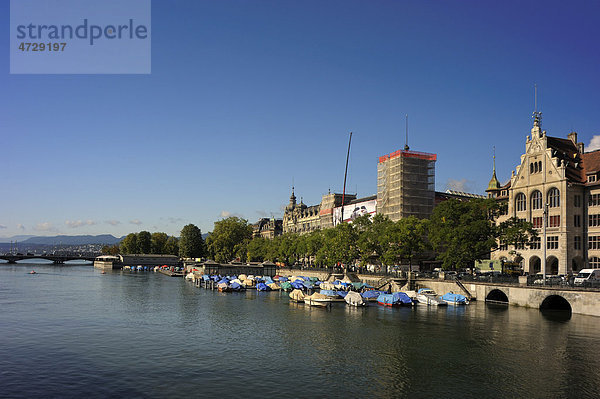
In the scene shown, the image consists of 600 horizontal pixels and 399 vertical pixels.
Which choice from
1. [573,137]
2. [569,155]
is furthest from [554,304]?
[573,137]

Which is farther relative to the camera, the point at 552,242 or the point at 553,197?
the point at 553,197

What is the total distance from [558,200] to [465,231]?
2035 centimetres

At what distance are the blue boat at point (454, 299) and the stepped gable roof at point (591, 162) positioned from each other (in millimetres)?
36825

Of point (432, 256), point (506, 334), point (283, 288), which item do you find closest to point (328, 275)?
point (283, 288)

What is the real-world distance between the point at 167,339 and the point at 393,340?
2636 cm

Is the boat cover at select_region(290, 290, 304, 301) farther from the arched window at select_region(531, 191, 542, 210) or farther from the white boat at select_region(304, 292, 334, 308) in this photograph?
the arched window at select_region(531, 191, 542, 210)

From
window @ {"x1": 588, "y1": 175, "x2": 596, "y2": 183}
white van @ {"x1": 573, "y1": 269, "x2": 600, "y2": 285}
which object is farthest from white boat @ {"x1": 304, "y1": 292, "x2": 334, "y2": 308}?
window @ {"x1": 588, "y1": 175, "x2": 596, "y2": 183}

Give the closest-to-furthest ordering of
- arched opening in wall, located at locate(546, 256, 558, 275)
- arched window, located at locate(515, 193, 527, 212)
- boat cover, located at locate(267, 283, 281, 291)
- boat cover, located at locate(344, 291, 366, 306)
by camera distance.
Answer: boat cover, located at locate(344, 291, 366, 306) → arched opening in wall, located at locate(546, 256, 558, 275) → arched window, located at locate(515, 193, 527, 212) → boat cover, located at locate(267, 283, 281, 291)

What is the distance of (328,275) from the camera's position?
132750 mm

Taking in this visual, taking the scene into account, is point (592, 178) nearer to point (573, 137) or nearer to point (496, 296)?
point (573, 137)

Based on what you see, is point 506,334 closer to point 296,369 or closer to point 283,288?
point 296,369

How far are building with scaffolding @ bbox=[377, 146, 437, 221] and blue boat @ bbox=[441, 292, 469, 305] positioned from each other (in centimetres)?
5903

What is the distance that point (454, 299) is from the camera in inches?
3418

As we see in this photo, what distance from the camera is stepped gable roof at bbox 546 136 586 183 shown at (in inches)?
3773
